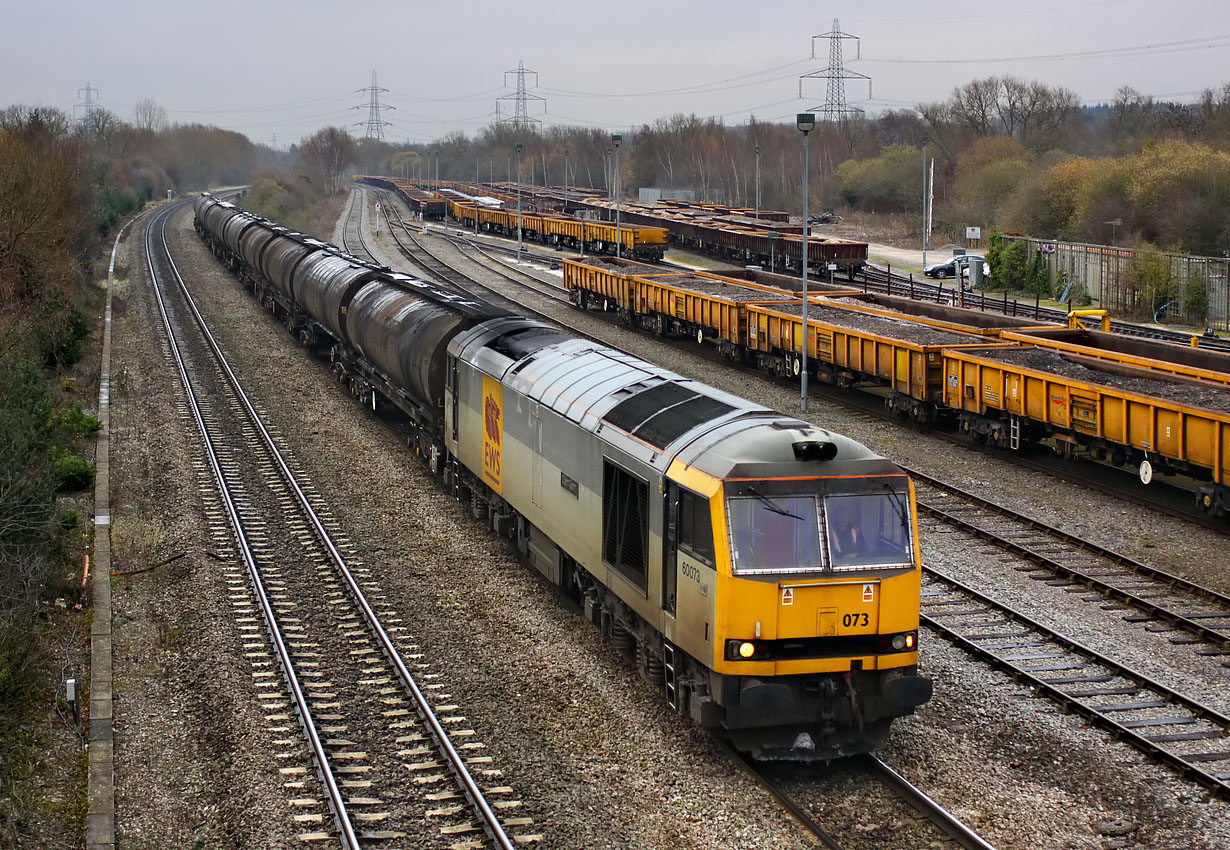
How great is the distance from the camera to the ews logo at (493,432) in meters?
16.5

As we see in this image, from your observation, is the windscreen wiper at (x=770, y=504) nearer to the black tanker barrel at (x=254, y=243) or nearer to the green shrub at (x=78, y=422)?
the green shrub at (x=78, y=422)

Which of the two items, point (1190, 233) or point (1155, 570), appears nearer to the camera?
point (1155, 570)

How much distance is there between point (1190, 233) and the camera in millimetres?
49688

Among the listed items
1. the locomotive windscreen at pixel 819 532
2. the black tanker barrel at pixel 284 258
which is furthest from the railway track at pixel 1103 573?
the black tanker barrel at pixel 284 258

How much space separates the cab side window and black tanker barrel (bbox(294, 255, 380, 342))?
1892 cm

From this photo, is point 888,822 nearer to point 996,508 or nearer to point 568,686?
point 568,686

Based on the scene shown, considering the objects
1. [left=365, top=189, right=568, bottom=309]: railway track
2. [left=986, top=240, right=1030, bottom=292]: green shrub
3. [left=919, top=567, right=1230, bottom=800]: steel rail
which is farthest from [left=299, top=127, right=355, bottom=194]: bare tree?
[left=919, top=567, right=1230, bottom=800]: steel rail

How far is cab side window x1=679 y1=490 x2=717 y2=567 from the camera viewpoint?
10.0m

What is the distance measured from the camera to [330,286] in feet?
98.4

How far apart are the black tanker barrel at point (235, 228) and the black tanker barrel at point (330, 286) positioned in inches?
687

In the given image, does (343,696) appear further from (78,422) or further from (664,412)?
(78,422)

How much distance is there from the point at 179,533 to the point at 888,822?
12.6m

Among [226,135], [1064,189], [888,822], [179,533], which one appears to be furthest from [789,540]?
[226,135]

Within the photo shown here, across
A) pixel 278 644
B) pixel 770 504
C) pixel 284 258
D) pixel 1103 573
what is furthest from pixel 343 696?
pixel 284 258
